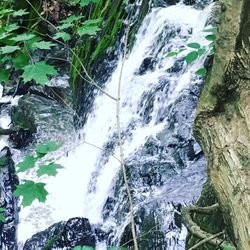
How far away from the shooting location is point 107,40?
7.02 metres

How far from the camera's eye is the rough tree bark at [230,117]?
1500mm

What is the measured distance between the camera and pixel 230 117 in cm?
165

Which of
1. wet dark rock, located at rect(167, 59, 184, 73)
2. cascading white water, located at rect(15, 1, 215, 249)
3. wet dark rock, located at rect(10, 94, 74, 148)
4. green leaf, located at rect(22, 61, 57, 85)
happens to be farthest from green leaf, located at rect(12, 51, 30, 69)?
wet dark rock, located at rect(10, 94, 74, 148)

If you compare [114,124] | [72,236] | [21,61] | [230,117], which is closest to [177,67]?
[114,124]

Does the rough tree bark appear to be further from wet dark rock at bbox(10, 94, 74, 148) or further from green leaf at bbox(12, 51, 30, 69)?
wet dark rock at bbox(10, 94, 74, 148)

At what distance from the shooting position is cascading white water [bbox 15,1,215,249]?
17.2ft

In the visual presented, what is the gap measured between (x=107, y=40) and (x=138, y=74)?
1163 millimetres

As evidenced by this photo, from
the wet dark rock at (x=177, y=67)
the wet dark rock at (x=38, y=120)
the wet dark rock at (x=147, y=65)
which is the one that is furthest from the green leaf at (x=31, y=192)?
the wet dark rock at (x=38, y=120)

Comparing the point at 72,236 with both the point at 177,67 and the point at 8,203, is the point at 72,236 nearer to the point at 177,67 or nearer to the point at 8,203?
the point at 8,203

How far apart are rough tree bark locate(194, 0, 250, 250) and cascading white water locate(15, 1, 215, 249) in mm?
3121

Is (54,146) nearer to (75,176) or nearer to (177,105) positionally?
(177,105)

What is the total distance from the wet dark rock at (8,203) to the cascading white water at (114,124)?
3.5 inches

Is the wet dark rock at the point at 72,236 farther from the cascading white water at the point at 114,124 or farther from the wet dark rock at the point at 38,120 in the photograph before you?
the wet dark rock at the point at 38,120

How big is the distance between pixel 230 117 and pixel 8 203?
425 centimetres
